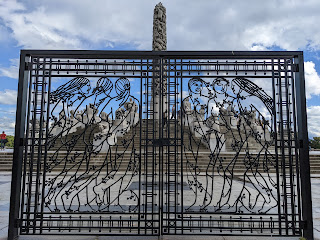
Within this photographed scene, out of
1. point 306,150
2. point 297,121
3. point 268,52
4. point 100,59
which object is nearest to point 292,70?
point 268,52

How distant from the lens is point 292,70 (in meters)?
3.53

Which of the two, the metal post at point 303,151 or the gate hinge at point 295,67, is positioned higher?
the gate hinge at point 295,67

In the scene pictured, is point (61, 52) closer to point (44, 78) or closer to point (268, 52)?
point (44, 78)

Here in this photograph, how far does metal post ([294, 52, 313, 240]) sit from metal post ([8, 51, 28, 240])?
3.71 metres

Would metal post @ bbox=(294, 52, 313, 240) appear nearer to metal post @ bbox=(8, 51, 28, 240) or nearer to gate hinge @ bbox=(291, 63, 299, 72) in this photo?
gate hinge @ bbox=(291, 63, 299, 72)

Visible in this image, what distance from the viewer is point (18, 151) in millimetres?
3299

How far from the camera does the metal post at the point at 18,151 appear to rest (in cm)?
320

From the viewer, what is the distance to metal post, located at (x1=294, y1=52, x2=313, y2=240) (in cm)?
321

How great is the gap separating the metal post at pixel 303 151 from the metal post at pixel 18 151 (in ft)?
12.2

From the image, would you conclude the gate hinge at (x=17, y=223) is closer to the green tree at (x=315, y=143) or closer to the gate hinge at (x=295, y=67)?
the gate hinge at (x=295, y=67)

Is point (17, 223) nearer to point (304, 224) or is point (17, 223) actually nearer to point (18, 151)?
point (18, 151)

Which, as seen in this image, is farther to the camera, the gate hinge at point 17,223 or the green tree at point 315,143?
the green tree at point 315,143

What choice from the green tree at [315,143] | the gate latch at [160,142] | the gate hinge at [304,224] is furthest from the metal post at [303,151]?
the green tree at [315,143]

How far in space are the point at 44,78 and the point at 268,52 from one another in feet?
10.4
